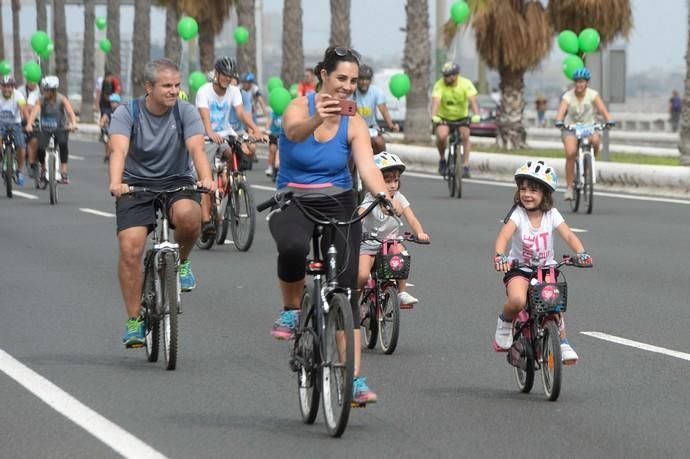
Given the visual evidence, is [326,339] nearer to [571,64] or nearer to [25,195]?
[25,195]

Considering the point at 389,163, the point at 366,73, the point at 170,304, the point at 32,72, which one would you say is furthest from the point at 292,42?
the point at 170,304

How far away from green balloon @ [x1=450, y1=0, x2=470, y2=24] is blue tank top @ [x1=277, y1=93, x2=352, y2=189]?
24375 mm

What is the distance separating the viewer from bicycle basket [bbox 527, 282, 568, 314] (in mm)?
8445

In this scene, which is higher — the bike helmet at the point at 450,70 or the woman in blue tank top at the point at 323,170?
the bike helmet at the point at 450,70

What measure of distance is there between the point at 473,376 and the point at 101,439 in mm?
2534

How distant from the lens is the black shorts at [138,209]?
31.6 feet

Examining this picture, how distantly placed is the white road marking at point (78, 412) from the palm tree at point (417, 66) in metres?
27.2

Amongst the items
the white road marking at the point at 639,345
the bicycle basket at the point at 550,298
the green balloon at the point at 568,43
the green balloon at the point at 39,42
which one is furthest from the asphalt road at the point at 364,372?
the green balloon at the point at 39,42

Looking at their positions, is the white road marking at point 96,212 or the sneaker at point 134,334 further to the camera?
the white road marking at point 96,212

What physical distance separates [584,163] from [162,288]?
38.3 feet

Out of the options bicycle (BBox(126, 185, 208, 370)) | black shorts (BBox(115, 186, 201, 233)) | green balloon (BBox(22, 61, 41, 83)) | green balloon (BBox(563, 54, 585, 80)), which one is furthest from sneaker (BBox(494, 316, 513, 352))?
green balloon (BBox(22, 61, 41, 83))

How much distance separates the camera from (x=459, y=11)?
32344 millimetres

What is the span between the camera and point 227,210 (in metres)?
16.8

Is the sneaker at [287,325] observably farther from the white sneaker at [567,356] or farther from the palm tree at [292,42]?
the palm tree at [292,42]
